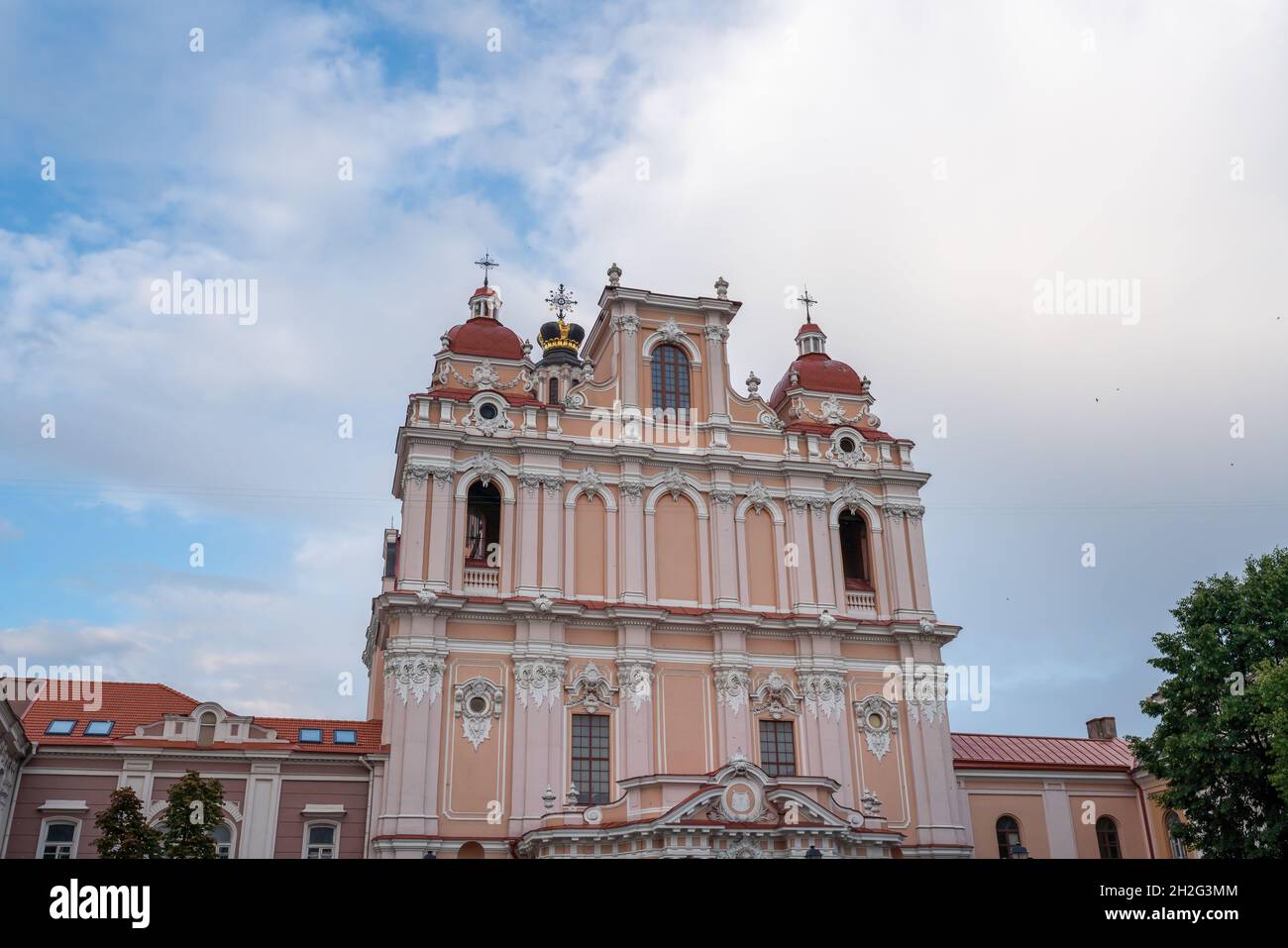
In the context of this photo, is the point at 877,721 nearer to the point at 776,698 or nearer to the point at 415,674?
the point at 776,698

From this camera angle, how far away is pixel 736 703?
34.4m

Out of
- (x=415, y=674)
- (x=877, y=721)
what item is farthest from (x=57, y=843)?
(x=877, y=721)

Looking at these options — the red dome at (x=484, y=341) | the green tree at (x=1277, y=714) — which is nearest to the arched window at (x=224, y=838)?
the red dome at (x=484, y=341)

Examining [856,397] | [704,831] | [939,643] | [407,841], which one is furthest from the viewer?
[856,397]

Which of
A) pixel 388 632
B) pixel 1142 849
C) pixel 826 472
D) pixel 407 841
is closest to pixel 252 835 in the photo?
pixel 407 841

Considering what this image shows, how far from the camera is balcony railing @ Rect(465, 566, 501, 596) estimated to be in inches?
1358

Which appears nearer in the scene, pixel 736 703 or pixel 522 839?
pixel 522 839

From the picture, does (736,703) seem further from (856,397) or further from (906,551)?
(856,397)

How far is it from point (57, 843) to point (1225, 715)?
30.3m

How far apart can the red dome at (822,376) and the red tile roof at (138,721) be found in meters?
19.6

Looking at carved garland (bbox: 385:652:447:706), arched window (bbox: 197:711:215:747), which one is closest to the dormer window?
arched window (bbox: 197:711:215:747)

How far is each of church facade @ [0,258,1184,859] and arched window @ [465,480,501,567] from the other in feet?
0.55
